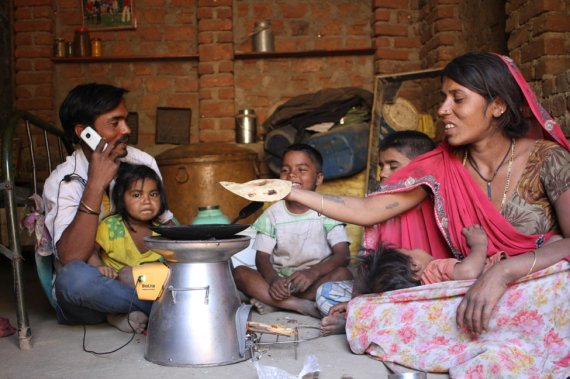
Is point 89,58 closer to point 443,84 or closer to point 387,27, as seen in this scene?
point 387,27

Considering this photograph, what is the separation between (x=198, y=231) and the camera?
7.52 feet

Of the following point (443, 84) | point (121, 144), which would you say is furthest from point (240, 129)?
point (443, 84)

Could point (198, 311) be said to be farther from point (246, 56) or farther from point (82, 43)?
point (82, 43)

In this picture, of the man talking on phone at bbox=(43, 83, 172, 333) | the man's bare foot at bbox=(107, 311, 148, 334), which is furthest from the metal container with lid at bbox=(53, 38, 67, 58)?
the man's bare foot at bbox=(107, 311, 148, 334)

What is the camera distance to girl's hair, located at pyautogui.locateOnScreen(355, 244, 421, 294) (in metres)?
2.51

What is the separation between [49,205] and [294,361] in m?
1.40

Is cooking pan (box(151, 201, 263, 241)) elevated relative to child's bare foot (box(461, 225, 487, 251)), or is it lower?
elevated

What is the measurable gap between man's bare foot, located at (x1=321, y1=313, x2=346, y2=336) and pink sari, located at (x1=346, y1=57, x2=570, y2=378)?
0.25 meters

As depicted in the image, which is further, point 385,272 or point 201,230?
point 385,272

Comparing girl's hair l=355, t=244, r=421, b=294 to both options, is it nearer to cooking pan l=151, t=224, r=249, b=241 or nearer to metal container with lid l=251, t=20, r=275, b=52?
cooking pan l=151, t=224, r=249, b=241

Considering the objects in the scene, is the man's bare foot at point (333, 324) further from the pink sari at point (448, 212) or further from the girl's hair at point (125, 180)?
the girl's hair at point (125, 180)

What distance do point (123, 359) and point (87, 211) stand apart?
70cm

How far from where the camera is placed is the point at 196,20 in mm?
6191

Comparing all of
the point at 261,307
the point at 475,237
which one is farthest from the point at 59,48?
the point at 475,237
